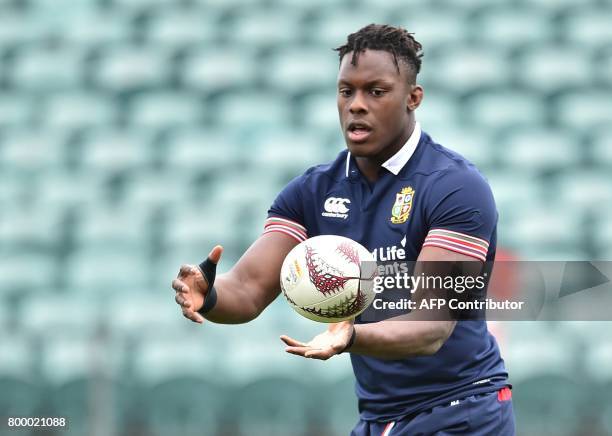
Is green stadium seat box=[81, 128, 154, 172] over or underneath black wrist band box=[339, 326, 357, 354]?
over

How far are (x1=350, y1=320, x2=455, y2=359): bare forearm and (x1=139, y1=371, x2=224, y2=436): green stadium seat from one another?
4191 millimetres

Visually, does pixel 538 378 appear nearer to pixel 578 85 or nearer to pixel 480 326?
pixel 480 326

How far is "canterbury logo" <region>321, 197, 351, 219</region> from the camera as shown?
4465 mm

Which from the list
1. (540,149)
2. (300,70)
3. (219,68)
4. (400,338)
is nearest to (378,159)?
(400,338)

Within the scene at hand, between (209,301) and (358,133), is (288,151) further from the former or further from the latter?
(209,301)

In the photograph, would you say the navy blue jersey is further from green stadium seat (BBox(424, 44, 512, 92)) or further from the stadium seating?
green stadium seat (BBox(424, 44, 512, 92))

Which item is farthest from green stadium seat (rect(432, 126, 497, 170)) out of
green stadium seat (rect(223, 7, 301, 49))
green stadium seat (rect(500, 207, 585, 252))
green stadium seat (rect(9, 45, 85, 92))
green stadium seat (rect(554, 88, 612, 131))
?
green stadium seat (rect(9, 45, 85, 92))

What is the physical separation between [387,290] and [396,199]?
391mm

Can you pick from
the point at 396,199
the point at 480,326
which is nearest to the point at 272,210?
the point at 396,199

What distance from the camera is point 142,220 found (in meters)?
10.6

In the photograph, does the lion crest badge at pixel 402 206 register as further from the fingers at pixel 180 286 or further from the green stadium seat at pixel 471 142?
the green stadium seat at pixel 471 142

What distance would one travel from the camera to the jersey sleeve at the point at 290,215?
181 inches

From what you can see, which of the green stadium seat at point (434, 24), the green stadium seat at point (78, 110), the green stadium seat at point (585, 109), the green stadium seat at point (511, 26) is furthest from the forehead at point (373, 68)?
the green stadium seat at point (511, 26)

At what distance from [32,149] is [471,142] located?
4.93 metres
